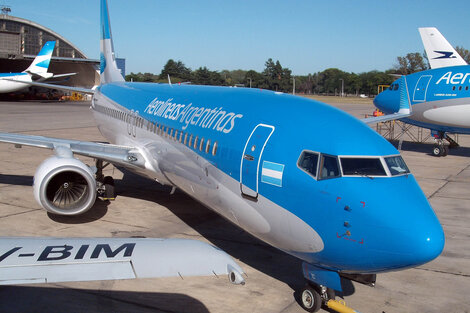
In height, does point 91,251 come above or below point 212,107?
below

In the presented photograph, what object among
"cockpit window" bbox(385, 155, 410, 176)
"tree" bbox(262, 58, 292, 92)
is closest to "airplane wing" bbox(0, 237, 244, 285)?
"cockpit window" bbox(385, 155, 410, 176)

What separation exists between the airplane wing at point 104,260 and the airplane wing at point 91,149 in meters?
9.24

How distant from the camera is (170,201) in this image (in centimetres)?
1588

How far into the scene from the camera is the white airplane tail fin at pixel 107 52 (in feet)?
75.2

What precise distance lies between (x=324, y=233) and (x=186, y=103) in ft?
22.5

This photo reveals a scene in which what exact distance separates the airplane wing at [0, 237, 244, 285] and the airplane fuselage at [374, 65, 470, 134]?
2294cm

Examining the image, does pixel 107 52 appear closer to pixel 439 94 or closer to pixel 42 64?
pixel 439 94

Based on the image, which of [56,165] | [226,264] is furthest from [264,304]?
[56,165]

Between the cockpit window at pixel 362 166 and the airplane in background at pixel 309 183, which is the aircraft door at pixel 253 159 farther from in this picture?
the cockpit window at pixel 362 166

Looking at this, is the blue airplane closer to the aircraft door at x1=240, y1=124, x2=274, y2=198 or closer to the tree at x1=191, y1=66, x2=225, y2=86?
the aircraft door at x1=240, y1=124, x2=274, y2=198

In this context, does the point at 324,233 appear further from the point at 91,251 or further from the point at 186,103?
the point at 186,103

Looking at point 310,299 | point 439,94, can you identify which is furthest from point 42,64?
point 310,299

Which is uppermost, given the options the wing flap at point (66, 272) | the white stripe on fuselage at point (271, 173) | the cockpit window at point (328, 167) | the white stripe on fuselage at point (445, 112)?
the white stripe on fuselage at point (445, 112)

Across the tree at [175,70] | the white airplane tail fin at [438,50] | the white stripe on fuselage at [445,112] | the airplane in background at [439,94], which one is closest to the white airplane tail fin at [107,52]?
the airplane in background at [439,94]
